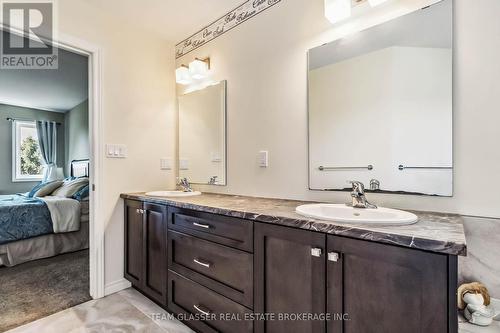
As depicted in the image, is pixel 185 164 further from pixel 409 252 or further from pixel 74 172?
pixel 74 172

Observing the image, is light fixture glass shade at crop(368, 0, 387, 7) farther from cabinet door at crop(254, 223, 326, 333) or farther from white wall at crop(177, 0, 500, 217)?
cabinet door at crop(254, 223, 326, 333)

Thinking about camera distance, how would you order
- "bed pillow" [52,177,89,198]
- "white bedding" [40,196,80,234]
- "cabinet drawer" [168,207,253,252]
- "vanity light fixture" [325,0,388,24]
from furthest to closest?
"bed pillow" [52,177,89,198] → "white bedding" [40,196,80,234] → "vanity light fixture" [325,0,388,24] → "cabinet drawer" [168,207,253,252]

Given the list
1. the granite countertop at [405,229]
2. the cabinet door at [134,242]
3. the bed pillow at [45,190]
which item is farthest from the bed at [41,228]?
the granite countertop at [405,229]

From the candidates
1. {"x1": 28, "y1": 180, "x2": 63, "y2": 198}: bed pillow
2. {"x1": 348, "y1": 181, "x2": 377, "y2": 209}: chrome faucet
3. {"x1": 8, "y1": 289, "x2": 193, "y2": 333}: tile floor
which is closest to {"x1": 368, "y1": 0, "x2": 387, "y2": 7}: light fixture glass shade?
{"x1": 348, "y1": 181, "x2": 377, "y2": 209}: chrome faucet

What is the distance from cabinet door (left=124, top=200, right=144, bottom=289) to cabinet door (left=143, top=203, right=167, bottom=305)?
0.09m

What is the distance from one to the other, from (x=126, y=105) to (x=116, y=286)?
156cm

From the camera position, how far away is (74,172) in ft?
16.7

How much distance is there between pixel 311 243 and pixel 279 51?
1.36m

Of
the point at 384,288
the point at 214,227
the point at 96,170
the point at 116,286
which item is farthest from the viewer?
the point at 116,286

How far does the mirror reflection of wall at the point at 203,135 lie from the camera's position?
2.21 meters

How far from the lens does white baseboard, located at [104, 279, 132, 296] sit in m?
2.12

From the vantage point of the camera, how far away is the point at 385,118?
135cm

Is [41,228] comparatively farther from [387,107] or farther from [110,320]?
[387,107]

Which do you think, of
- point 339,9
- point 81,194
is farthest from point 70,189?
point 339,9
